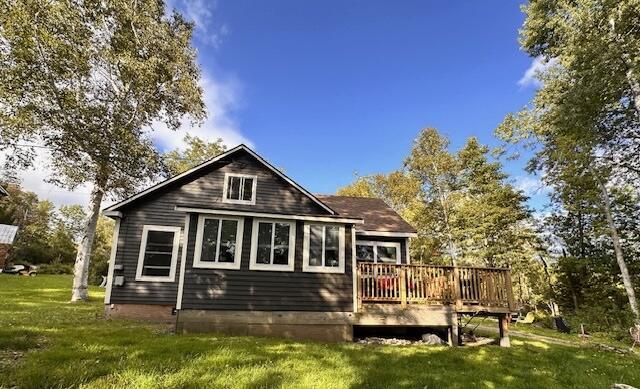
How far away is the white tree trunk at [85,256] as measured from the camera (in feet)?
53.4

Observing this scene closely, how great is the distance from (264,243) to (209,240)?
168 cm

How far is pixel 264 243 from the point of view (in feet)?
35.6

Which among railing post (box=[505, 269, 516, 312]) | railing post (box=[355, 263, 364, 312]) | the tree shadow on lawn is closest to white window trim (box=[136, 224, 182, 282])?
the tree shadow on lawn

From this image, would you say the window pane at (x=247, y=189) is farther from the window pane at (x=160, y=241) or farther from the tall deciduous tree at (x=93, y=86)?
the tall deciduous tree at (x=93, y=86)

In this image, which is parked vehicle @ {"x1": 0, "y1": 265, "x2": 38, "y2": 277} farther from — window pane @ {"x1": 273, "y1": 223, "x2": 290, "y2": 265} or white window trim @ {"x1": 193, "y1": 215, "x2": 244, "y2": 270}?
window pane @ {"x1": 273, "y1": 223, "x2": 290, "y2": 265}

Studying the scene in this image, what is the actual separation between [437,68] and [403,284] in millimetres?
15187

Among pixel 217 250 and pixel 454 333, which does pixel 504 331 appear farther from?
pixel 217 250

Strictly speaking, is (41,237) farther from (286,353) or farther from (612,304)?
(612,304)

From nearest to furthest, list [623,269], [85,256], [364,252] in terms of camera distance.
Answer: [364,252] → [623,269] → [85,256]

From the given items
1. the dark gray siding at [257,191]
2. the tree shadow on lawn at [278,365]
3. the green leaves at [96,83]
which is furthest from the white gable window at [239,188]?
the green leaves at [96,83]

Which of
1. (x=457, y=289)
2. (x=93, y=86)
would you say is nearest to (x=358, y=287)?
(x=457, y=289)

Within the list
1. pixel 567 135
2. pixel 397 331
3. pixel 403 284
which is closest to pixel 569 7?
pixel 567 135

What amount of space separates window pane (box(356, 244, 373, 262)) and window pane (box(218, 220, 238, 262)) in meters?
5.77

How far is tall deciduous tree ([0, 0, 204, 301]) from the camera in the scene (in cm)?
1510
